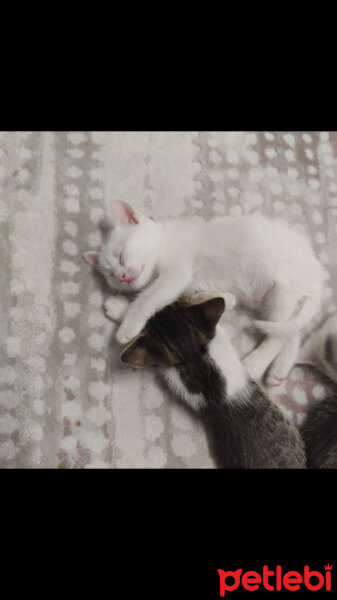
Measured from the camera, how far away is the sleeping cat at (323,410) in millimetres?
1369

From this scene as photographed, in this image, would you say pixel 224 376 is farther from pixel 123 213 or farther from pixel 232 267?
pixel 123 213

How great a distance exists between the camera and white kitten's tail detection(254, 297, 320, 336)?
1.42 m

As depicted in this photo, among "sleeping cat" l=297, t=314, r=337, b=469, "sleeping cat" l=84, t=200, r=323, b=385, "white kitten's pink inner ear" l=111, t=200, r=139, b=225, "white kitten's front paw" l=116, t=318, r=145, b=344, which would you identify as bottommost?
"sleeping cat" l=297, t=314, r=337, b=469

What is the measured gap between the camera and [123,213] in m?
1.45

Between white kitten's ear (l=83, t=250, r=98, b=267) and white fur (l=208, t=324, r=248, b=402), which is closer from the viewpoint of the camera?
white fur (l=208, t=324, r=248, b=402)

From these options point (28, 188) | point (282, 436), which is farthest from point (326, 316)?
Result: point (28, 188)

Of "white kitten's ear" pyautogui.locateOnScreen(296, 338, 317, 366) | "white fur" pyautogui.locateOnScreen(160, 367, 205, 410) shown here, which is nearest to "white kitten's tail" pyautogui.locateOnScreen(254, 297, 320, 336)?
"white kitten's ear" pyautogui.locateOnScreen(296, 338, 317, 366)

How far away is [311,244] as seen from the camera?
1.69 metres

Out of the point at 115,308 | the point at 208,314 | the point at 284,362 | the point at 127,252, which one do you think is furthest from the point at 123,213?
the point at 284,362

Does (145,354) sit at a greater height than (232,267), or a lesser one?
lesser

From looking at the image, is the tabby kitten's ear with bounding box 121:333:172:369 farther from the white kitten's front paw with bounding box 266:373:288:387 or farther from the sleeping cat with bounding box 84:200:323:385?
the white kitten's front paw with bounding box 266:373:288:387

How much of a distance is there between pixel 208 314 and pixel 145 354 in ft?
0.68

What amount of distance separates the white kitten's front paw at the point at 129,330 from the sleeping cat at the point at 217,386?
1.0 inches

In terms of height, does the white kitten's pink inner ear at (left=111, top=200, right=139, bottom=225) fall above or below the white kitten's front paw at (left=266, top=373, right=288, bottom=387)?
above
